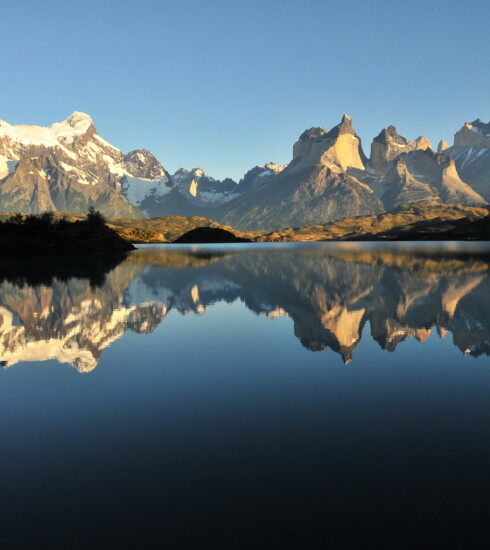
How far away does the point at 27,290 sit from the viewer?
59875 mm

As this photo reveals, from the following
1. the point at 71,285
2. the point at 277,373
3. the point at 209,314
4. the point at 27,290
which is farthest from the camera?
the point at 71,285

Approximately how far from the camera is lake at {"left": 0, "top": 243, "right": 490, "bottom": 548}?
1080 cm

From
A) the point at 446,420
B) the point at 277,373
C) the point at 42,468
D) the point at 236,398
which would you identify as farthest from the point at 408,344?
the point at 42,468

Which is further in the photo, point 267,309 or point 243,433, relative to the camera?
point 267,309

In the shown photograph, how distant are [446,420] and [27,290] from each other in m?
57.7

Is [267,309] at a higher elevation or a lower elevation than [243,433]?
higher

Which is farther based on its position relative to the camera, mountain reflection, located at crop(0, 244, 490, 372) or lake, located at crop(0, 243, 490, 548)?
mountain reflection, located at crop(0, 244, 490, 372)

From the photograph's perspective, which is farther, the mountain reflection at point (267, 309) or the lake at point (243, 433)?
the mountain reflection at point (267, 309)

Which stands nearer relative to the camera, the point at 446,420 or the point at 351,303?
the point at 446,420

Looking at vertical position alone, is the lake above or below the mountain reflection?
below

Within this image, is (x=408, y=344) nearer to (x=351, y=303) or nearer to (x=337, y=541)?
(x=351, y=303)

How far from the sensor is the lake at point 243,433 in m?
10.8

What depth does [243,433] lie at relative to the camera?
15.8 m

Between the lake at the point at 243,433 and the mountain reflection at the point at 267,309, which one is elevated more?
the mountain reflection at the point at 267,309
